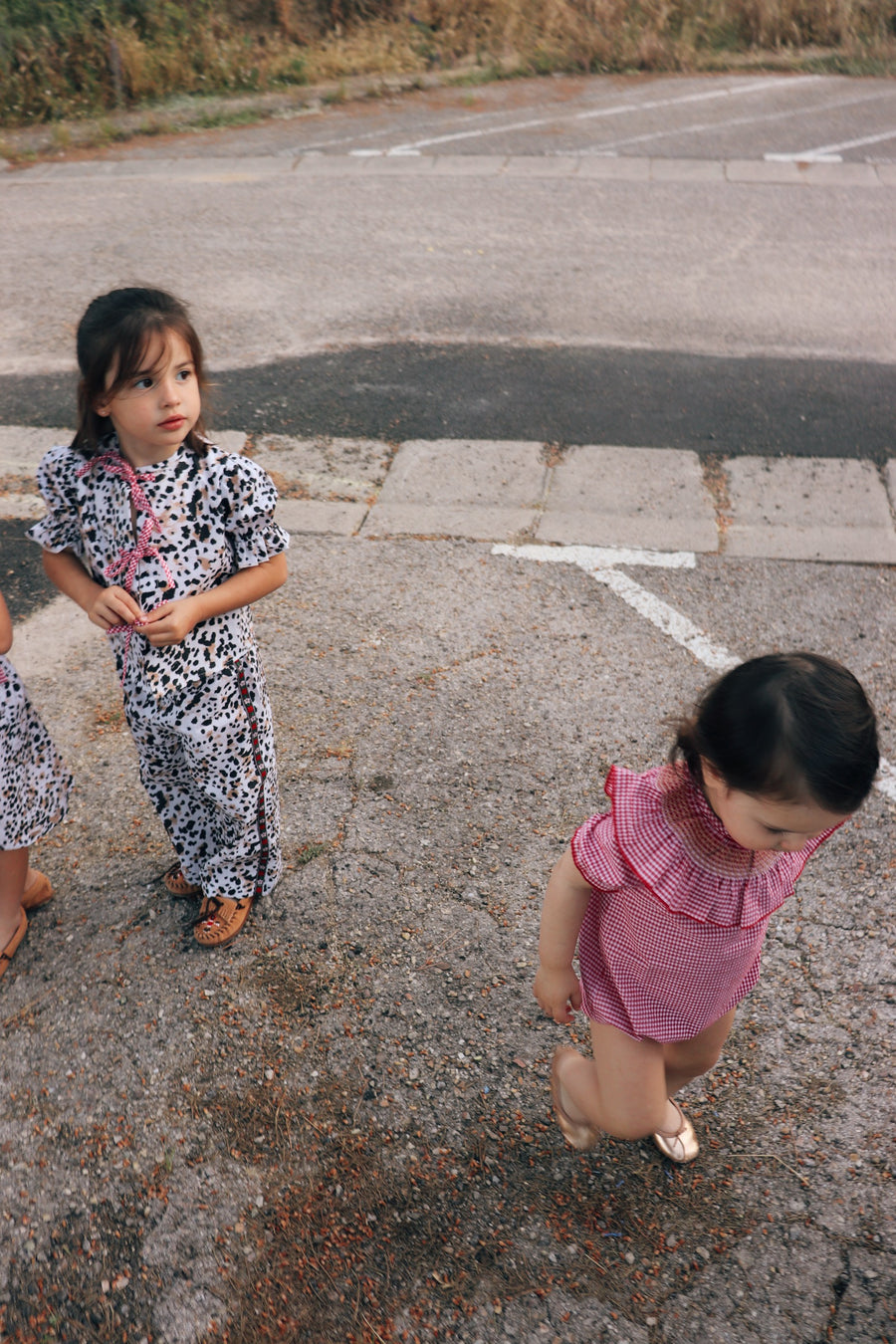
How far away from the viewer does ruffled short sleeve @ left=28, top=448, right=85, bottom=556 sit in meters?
2.49

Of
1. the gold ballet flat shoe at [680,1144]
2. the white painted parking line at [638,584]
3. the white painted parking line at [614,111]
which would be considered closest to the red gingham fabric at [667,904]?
the gold ballet flat shoe at [680,1144]

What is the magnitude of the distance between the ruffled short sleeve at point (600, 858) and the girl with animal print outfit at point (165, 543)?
105 cm

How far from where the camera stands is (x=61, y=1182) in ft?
8.03

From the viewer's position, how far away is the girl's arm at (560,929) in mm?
2039

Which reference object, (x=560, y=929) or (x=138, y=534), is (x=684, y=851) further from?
(x=138, y=534)

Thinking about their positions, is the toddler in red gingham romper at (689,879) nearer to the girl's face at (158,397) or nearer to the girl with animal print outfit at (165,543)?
the girl with animal print outfit at (165,543)

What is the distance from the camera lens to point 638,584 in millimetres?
4570

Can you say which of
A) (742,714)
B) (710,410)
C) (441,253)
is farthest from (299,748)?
(441,253)

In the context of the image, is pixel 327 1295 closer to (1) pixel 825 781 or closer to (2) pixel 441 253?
(1) pixel 825 781

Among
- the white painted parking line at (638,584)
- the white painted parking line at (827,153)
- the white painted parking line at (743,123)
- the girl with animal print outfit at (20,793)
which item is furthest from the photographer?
the white painted parking line at (743,123)

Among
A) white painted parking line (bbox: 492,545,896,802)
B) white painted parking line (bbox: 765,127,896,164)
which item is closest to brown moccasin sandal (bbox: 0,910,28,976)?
white painted parking line (bbox: 492,545,896,802)

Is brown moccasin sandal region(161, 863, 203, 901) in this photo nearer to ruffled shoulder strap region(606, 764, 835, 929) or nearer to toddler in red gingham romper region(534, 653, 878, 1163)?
toddler in red gingham romper region(534, 653, 878, 1163)

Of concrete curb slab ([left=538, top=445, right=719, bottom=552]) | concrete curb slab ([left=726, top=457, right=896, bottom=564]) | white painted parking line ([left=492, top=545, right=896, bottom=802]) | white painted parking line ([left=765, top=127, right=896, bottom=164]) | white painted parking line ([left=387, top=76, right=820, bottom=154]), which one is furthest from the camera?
white painted parking line ([left=387, top=76, right=820, bottom=154])

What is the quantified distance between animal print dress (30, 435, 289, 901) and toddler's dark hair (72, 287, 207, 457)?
207 millimetres
